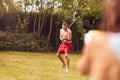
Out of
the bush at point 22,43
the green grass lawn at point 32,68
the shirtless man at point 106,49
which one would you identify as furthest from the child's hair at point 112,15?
the bush at point 22,43

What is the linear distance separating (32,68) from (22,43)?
6503 millimetres

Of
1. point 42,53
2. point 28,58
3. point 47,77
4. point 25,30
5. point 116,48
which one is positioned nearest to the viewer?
point 116,48

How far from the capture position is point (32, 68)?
1558 cm

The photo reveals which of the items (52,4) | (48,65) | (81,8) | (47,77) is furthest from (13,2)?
(47,77)

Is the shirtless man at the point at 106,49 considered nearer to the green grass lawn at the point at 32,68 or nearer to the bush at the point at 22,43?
the green grass lawn at the point at 32,68

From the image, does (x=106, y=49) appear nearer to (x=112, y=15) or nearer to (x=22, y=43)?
(x=112, y=15)

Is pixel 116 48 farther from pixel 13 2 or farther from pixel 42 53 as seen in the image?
pixel 13 2

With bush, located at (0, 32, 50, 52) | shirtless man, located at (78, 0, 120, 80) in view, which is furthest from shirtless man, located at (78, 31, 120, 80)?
bush, located at (0, 32, 50, 52)

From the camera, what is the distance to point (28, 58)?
742 inches

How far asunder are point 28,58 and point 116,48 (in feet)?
56.5

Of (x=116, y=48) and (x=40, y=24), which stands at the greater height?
(x=116, y=48)

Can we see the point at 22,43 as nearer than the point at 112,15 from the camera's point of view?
No

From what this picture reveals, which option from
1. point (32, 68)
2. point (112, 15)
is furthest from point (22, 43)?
point (112, 15)

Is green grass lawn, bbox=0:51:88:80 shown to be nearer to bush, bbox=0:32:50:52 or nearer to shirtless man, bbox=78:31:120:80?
bush, bbox=0:32:50:52
